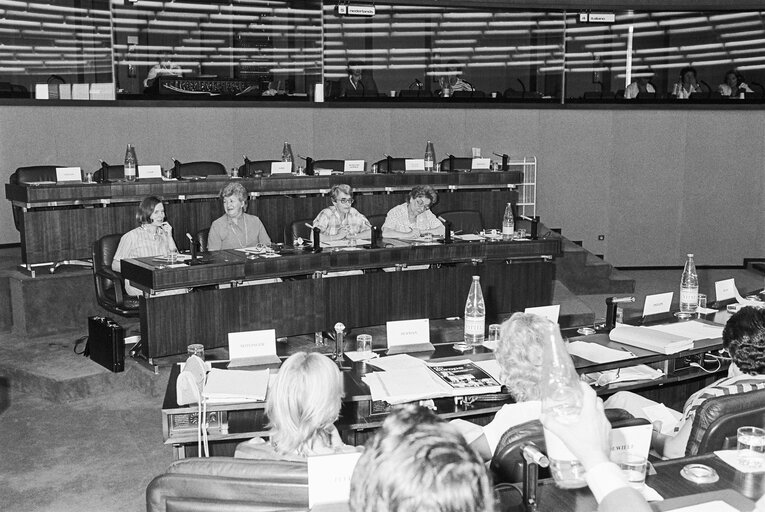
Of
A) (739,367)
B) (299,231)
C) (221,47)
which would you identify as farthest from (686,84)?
(739,367)

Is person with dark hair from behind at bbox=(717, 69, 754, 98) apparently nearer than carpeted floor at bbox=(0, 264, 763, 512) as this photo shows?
No

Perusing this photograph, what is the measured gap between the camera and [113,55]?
807 cm

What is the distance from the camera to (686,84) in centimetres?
965

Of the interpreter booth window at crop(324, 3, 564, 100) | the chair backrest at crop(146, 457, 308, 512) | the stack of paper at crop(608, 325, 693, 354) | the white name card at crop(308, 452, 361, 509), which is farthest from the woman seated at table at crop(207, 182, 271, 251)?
the white name card at crop(308, 452, 361, 509)

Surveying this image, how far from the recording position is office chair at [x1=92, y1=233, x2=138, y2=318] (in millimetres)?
5172

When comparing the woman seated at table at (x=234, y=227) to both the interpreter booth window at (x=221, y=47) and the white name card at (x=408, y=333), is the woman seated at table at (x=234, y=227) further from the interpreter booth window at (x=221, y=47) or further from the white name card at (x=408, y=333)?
the interpreter booth window at (x=221, y=47)

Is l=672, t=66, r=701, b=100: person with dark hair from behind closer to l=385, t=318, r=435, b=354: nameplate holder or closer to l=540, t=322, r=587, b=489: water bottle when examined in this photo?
l=385, t=318, r=435, b=354: nameplate holder

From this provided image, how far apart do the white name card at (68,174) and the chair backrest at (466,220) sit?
2.99 m

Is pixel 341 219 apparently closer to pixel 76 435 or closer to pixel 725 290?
pixel 76 435

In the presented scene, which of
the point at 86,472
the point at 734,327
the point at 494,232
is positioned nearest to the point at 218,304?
the point at 86,472

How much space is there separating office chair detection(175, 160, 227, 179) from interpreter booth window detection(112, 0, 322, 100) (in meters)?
1.60

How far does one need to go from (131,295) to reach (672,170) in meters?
6.39

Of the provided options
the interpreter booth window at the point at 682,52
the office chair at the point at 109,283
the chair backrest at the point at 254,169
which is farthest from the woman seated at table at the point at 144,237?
the interpreter booth window at the point at 682,52

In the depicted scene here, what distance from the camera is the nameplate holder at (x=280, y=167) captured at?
7.16 meters
